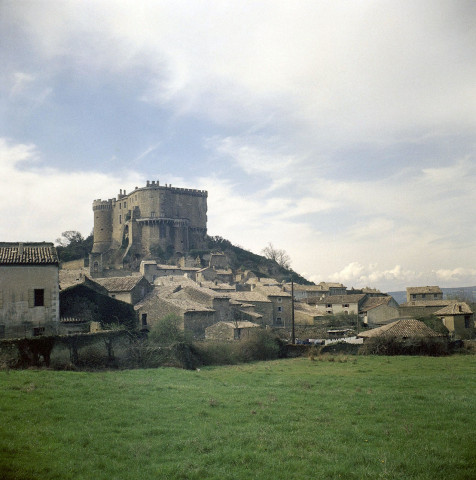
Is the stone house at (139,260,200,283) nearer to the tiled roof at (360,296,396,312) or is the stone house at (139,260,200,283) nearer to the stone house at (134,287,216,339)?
the tiled roof at (360,296,396,312)

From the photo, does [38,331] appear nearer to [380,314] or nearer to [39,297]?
[39,297]

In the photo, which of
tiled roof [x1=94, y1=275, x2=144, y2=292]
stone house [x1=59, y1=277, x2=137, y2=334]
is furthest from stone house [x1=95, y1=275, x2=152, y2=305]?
stone house [x1=59, y1=277, x2=137, y2=334]

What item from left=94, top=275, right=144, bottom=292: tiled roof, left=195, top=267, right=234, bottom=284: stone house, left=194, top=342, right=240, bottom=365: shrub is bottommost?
left=194, top=342, right=240, bottom=365: shrub

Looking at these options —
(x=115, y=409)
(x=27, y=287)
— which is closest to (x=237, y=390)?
(x=115, y=409)

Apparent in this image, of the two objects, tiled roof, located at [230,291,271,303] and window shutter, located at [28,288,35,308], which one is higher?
window shutter, located at [28,288,35,308]

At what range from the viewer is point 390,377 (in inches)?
→ 814

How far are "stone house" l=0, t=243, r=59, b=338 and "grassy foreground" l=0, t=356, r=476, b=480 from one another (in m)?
7.53

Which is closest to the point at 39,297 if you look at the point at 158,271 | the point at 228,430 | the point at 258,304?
the point at 228,430

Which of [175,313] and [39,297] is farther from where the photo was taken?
[175,313]

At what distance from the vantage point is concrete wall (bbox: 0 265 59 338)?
23.8 meters

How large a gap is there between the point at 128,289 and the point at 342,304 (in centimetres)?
3668

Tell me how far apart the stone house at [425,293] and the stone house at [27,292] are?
236 ft

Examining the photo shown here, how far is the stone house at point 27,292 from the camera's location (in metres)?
23.8

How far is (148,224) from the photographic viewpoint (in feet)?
304
